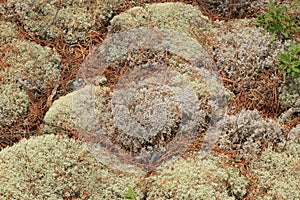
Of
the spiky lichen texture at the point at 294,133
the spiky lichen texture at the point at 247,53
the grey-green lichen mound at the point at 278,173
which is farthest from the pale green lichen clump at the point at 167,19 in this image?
the grey-green lichen mound at the point at 278,173

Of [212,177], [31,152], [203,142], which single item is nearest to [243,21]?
[203,142]


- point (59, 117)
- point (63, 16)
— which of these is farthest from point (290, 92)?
point (63, 16)

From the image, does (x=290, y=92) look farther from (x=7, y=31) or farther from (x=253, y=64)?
(x=7, y=31)

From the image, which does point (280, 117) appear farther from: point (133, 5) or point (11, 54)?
point (11, 54)

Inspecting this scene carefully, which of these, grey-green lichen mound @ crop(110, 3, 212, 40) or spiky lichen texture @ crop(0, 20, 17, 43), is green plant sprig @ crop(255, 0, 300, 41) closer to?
grey-green lichen mound @ crop(110, 3, 212, 40)

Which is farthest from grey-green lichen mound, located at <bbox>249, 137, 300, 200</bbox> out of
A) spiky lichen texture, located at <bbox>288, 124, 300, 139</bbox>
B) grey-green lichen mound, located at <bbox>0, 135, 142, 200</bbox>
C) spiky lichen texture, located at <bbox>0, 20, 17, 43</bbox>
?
spiky lichen texture, located at <bbox>0, 20, 17, 43</bbox>

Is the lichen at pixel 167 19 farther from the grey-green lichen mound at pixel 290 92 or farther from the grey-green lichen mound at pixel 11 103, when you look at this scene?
the grey-green lichen mound at pixel 11 103
